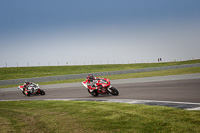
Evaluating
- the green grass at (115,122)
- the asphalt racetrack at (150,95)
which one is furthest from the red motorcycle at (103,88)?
the green grass at (115,122)

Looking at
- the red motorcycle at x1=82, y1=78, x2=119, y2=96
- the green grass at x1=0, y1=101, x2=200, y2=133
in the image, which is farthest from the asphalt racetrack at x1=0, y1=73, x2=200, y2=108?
the green grass at x1=0, y1=101, x2=200, y2=133

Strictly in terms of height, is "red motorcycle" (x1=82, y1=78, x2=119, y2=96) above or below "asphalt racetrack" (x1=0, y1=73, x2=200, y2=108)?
above

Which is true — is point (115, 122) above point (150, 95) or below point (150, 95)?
above

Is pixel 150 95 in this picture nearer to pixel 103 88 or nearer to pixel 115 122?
pixel 103 88

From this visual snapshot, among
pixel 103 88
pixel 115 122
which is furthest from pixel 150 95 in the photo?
pixel 115 122

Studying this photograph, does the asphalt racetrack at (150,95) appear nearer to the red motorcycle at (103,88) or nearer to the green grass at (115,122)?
the red motorcycle at (103,88)

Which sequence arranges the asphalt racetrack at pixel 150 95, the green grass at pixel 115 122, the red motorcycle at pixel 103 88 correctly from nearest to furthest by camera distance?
the green grass at pixel 115 122 < the asphalt racetrack at pixel 150 95 < the red motorcycle at pixel 103 88

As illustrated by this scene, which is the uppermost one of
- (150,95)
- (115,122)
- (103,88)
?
(103,88)

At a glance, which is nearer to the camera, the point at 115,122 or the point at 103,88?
the point at 115,122

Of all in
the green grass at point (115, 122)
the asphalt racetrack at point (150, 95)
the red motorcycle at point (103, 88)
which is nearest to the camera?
the green grass at point (115, 122)

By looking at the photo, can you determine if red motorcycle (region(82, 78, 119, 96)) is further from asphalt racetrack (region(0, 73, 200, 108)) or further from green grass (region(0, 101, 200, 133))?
green grass (region(0, 101, 200, 133))

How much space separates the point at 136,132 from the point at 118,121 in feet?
4.33

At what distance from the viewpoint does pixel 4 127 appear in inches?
285

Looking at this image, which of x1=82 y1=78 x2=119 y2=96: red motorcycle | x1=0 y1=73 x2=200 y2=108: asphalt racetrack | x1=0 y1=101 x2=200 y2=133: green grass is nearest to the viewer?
x1=0 y1=101 x2=200 y2=133: green grass
